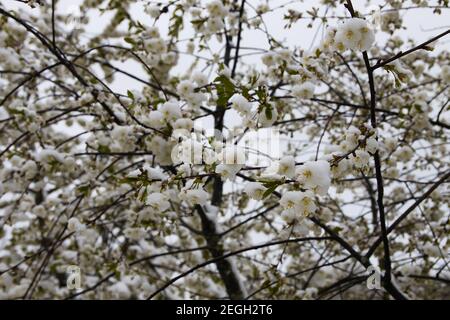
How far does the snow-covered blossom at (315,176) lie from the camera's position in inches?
59.2

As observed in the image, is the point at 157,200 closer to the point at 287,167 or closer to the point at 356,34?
the point at 287,167

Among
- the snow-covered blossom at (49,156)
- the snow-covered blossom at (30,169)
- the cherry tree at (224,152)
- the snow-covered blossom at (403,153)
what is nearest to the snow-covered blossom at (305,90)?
the cherry tree at (224,152)

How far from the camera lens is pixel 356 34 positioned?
5.40ft

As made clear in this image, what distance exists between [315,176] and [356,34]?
1.88 ft

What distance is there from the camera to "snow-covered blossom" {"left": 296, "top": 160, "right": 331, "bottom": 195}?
1.50 metres

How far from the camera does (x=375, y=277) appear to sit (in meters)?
1.96

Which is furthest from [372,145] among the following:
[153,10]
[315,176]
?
[153,10]

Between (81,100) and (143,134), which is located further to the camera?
(81,100)

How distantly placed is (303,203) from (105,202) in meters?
3.54

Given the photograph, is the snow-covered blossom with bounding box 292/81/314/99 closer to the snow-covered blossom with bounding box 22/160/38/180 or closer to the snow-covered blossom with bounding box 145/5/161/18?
the snow-covered blossom with bounding box 145/5/161/18

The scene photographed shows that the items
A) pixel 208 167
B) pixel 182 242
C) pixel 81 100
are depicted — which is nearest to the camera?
pixel 208 167

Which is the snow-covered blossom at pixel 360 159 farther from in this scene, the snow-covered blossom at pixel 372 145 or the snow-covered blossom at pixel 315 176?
the snow-covered blossom at pixel 315 176
